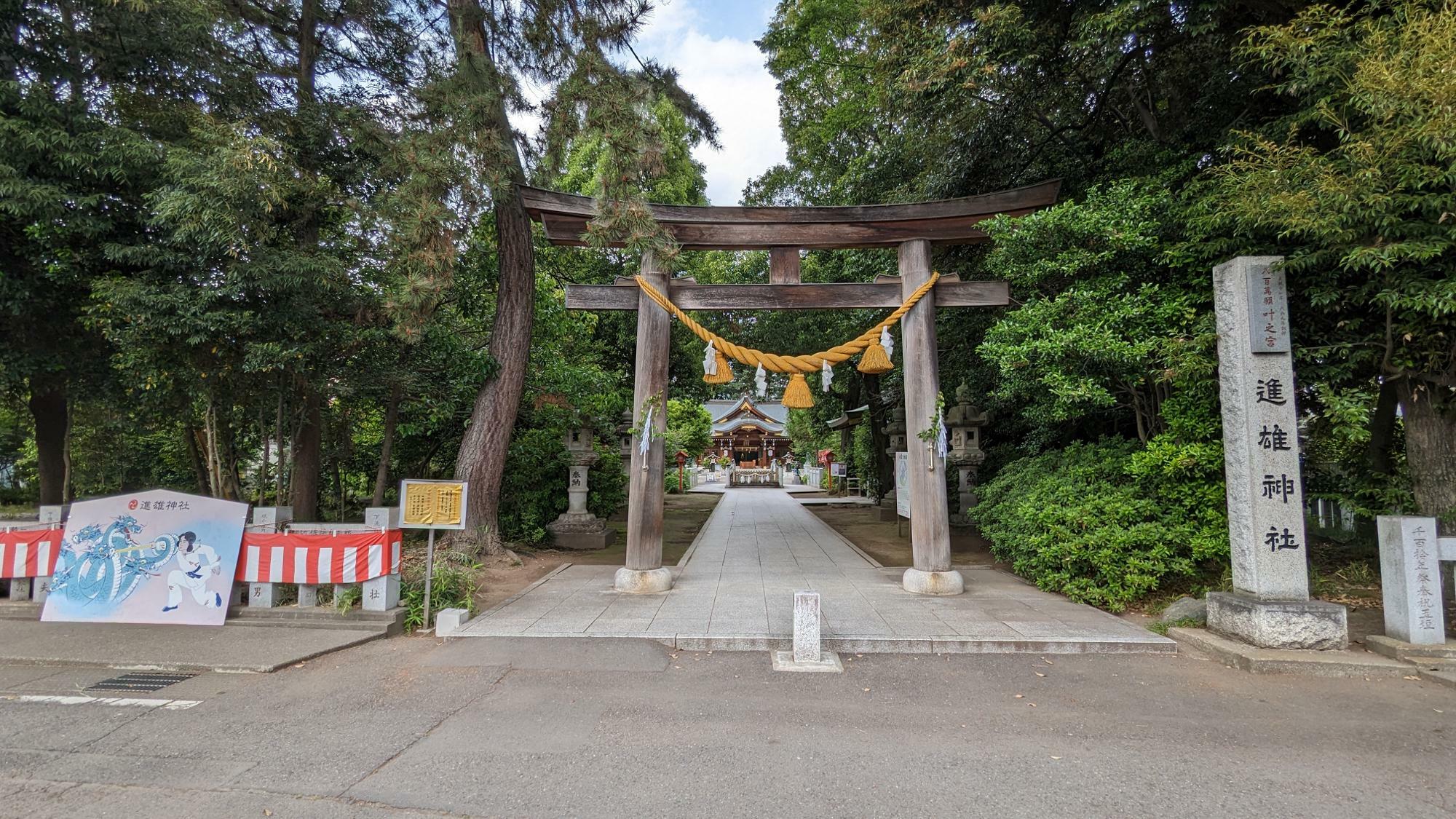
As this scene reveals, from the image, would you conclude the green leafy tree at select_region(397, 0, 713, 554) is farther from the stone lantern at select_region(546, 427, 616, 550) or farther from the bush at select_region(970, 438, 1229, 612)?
the bush at select_region(970, 438, 1229, 612)

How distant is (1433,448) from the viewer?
5578 millimetres

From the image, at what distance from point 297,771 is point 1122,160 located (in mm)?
9918

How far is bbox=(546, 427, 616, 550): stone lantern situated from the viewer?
10766mm

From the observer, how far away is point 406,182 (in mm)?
6863

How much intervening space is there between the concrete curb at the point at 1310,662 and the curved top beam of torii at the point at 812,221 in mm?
5022

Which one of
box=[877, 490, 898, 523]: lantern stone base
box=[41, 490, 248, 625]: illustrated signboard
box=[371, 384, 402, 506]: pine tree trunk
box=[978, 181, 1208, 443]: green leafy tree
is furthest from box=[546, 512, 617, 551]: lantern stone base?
box=[877, 490, 898, 523]: lantern stone base

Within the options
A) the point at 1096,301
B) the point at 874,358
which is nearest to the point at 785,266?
the point at 874,358

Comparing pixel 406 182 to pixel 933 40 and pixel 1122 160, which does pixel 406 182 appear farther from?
pixel 1122 160

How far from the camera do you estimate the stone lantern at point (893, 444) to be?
14.3m

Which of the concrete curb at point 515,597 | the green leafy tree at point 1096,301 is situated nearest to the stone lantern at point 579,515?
the concrete curb at point 515,597

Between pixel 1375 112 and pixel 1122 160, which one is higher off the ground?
pixel 1122 160

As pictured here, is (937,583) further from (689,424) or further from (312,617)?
(689,424)

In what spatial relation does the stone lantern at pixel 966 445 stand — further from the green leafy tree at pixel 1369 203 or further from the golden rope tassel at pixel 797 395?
the green leafy tree at pixel 1369 203

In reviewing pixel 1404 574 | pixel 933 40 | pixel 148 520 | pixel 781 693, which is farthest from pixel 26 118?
pixel 1404 574
